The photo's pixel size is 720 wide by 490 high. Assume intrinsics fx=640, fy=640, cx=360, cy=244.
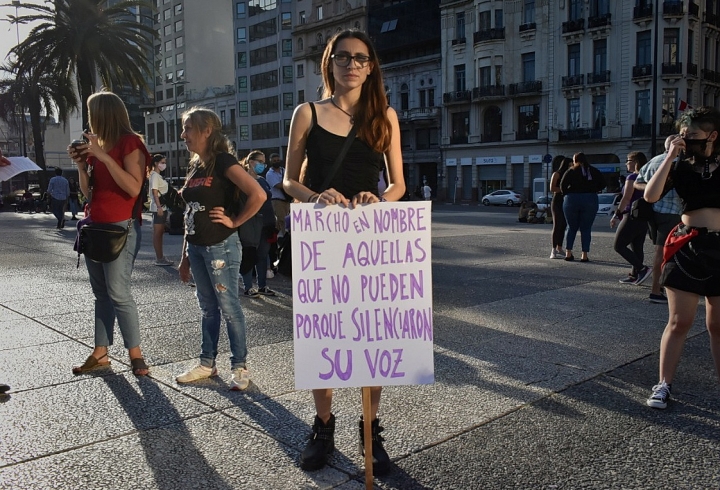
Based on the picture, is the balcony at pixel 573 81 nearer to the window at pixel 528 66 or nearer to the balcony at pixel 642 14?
the window at pixel 528 66

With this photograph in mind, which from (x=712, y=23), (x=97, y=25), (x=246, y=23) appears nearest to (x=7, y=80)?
(x=97, y=25)

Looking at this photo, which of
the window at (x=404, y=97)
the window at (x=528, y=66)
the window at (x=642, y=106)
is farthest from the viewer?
the window at (x=404, y=97)

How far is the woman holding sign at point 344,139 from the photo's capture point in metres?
2.98

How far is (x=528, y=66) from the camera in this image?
49.7 meters

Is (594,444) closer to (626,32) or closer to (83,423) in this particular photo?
(83,423)

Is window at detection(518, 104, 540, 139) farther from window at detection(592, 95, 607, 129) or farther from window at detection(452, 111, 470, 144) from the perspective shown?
window at detection(452, 111, 470, 144)

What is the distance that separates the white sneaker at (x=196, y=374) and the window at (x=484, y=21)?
5062 cm

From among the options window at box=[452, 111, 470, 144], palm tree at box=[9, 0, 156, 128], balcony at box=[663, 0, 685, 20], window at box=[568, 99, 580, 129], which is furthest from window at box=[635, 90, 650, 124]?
palm tree at box=[9, 0, 156, 128]

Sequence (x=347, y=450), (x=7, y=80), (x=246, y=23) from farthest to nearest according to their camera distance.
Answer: (x=246, y=23) → (x=7, y=80) → (x=347, y=450)

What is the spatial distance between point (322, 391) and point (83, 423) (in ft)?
4.86

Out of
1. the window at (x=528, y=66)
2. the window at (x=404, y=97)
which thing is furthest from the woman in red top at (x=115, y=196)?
the window at (x=404, y=97)

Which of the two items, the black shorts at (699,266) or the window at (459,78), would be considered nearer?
the black shorts at (699,266)

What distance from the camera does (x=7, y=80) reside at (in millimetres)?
39344

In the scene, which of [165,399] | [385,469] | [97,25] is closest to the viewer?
[385,469]
